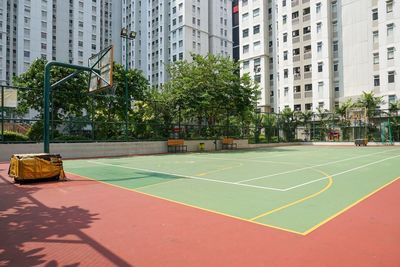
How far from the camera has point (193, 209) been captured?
6594 mm

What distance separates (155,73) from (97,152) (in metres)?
60.8

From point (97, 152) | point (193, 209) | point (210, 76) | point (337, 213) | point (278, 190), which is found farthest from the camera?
point (210, 76)

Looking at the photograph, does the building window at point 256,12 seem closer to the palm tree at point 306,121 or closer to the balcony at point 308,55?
the balcony at point 308,55

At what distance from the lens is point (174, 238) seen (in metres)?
4.85

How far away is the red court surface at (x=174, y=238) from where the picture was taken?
4.04m

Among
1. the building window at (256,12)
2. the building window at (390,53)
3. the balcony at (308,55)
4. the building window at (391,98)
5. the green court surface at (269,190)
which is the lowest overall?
the green court surface at (269,190)

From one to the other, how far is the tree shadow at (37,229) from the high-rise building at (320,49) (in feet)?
124

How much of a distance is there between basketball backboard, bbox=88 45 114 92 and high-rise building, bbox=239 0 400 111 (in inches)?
1193

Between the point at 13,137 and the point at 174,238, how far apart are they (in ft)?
56.0

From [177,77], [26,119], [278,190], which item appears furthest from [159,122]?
[278,190]

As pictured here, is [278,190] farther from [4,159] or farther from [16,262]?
[4,159]

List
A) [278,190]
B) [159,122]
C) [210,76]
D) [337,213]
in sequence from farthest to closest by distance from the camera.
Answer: [210,76] < [159,122] < [278,190] < [337,213]

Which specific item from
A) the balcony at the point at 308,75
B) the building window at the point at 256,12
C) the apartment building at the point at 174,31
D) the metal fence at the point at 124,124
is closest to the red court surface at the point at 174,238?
the metal fence at the point at 124,124

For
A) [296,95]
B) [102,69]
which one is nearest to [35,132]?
[102,69]
